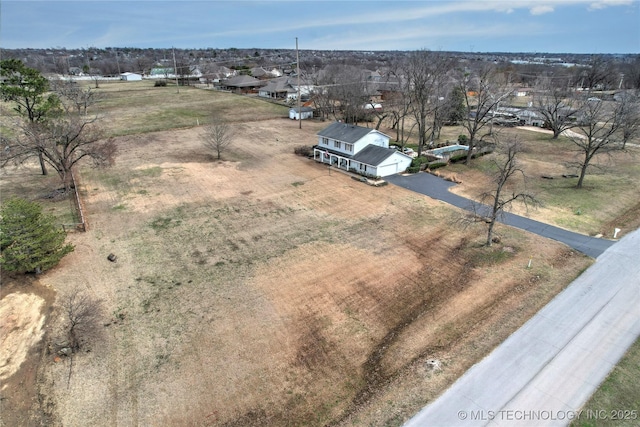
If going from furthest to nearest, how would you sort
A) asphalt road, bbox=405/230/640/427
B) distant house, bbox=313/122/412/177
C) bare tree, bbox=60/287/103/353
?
distant house, bbox=313/122/412/177
bare tree, bbox=60/287/103/353
asphalt road, bbox=405/230/640/427

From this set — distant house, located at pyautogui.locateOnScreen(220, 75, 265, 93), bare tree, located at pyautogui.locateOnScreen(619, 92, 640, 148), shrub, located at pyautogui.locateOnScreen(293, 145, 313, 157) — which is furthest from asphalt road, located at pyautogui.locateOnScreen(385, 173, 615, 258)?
distant house, located at pyautogui.locateOnScreen(220, 75, 265, 93)

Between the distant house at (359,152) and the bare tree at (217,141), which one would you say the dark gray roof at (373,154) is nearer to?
the distant house at (359,152)

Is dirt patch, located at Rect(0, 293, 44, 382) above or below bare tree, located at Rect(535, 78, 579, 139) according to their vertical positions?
below

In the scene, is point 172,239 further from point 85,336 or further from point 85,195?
point 85,195

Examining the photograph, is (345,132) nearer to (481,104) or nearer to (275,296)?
(481,104)

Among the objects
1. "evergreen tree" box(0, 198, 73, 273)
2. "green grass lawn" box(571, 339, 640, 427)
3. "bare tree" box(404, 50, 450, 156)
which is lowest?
"green grass lawn" box(571, 339, 640, 427)

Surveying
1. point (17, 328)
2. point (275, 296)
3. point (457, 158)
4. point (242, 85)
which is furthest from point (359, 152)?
point (242, 85)

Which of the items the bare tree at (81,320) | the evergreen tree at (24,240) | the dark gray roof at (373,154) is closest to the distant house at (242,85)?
the dark gray roof at (373,154)

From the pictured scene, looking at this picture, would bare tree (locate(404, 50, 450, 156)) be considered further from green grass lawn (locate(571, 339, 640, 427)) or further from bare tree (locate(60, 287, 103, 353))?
bare tree (locate(60, 287, 103, 353))
